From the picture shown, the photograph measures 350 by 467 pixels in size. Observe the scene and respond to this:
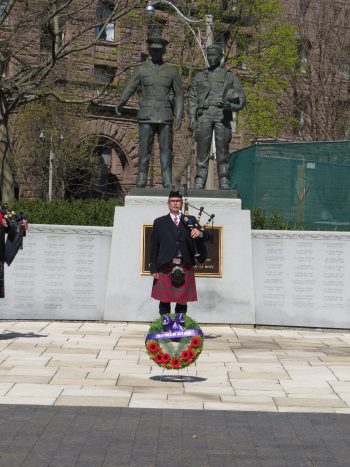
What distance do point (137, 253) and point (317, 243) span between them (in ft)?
9.89

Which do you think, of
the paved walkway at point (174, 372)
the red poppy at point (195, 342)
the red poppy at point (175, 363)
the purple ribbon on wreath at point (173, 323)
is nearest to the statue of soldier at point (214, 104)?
the paved walkway at point (174, 372)

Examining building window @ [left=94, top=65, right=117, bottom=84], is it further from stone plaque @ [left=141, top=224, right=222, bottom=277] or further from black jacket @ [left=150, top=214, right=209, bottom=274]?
black jacket @ [left=150, top=214, right=209, bottom=274]

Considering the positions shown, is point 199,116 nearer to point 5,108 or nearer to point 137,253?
point 137,253

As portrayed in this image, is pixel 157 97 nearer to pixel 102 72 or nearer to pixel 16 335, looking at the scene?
pixel 16 335

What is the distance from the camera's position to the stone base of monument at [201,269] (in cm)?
1758

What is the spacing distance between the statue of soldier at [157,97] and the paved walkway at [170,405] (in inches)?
168

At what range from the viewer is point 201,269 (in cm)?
1758

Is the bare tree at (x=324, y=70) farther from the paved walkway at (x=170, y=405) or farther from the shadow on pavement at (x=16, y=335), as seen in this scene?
the paved walkway at (x=170, y=405)

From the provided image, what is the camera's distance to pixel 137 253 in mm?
17734

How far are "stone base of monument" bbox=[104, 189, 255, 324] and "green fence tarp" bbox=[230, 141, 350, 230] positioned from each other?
2.83 metres

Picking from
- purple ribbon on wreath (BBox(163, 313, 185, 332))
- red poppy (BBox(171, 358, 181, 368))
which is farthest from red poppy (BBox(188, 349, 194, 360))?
purple ribbon on wreath (BBox(163, 313, 185, 332))

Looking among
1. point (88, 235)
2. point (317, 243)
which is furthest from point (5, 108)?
point (317, 243)

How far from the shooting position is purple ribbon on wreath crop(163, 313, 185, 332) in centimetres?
1097

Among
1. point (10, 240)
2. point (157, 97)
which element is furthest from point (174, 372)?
point (157, 97)
